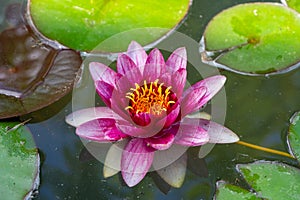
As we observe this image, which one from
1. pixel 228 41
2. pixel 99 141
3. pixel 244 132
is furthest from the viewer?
pixel 228 41

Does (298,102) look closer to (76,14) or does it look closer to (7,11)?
(76,14)

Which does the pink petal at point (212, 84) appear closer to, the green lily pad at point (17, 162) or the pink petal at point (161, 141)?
the pink petal at point (161, 141)

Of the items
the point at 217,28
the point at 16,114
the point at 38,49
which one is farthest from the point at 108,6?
the point at 16,114

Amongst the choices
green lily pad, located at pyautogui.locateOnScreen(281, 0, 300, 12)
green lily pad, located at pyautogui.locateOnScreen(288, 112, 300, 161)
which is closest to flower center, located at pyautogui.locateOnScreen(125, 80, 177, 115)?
green lily pad, located at pyautogui.locateOnScreen(288, 112, 300, 161)

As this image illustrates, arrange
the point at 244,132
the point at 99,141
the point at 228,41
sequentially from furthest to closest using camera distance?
the point at 228,41 → the point at 244,132 → the point at 99,141

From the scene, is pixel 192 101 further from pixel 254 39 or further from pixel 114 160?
pixel 254 39

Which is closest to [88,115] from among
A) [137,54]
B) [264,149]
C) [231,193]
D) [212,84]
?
[137,54]
